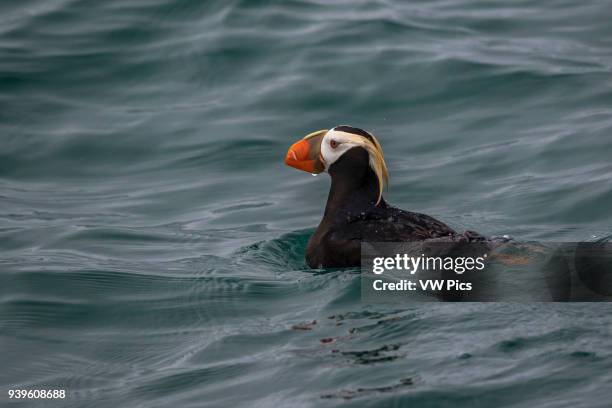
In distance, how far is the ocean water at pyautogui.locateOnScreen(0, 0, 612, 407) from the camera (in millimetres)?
5410

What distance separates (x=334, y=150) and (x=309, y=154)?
223mm

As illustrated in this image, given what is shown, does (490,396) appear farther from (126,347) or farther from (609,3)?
(609,3)

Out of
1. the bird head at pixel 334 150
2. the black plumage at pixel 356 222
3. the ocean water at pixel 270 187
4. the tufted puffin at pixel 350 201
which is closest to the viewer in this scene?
the ocean water at pixel 270 187

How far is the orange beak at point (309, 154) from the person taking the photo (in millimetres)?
7539

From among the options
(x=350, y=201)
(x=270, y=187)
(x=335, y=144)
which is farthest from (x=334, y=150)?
(x=270, y=187)

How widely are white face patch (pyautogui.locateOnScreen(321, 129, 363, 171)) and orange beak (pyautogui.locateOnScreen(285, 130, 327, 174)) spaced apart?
64 millimetres

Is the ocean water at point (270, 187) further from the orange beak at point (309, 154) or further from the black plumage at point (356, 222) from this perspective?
the orange beak at point (309, 154)

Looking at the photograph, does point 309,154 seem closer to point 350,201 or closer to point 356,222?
point 350,201

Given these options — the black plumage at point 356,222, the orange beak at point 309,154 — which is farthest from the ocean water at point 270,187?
the orange beak at point 309,154

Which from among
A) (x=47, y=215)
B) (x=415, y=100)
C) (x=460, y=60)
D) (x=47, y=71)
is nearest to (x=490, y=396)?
(x=47, y=215)

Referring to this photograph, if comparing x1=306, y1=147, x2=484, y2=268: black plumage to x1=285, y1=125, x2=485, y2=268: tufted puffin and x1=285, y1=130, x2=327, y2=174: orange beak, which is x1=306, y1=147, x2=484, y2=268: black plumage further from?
x1=285, y1=130, x2=327, y2=174: orange beak

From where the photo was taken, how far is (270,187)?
9625 millimetres

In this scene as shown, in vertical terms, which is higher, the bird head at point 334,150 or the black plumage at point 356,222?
the bird head at point 334,150

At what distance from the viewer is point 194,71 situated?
11.8 meters
